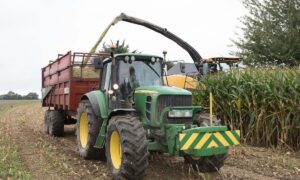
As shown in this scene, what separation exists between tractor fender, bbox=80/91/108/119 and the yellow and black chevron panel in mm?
2070

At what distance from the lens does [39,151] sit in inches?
364

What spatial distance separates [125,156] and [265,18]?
14.5 metres

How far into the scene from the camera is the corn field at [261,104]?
9672 millimetres

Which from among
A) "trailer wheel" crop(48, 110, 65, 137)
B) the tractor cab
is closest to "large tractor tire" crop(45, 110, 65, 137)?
"trailer wheel" crop(48, 110, 65, 137)

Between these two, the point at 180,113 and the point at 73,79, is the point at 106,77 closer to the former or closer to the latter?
the point at 180,113

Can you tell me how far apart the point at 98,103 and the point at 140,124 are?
5.97 ft

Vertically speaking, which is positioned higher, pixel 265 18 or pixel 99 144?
pixel 265 18

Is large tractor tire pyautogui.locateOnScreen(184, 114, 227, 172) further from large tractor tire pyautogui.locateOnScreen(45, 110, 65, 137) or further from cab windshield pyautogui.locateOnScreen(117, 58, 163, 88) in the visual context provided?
large tractor tire pyautogui.locateOnScreen(45, 110, 65, 137)

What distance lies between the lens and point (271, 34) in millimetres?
18312

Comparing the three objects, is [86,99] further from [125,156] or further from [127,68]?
[125,156]

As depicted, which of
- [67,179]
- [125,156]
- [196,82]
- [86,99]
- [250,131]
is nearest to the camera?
[125,156]

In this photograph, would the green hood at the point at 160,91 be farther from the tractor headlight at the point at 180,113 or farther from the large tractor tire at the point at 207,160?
the large tractor tire at the point at 207,160

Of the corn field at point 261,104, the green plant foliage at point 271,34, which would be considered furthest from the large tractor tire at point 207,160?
the green plant foliage at point 271,34

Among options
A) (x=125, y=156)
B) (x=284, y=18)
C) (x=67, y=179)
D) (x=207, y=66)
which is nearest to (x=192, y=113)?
(x=125, y=156)
